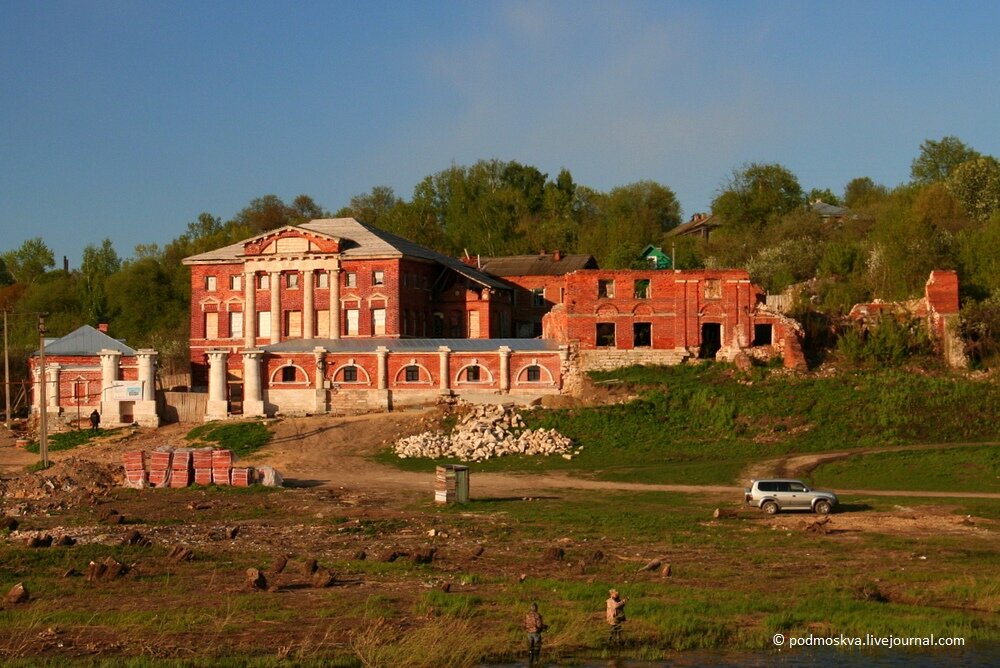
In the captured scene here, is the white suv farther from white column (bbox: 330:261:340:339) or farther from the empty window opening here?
white column (bbox: 330:261:340:339)

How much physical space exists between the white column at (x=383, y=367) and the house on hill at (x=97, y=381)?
11660mm

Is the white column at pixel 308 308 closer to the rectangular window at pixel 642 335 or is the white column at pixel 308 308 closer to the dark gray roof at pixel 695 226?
the rectangular window at pixel 642 335

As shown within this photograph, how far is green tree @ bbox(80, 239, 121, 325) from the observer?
11331 centimetres

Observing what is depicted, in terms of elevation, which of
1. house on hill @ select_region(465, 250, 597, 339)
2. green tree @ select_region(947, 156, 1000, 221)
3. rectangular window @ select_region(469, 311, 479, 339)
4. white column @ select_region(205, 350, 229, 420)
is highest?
green tree @ select_region(947, 156, 1000, 221)

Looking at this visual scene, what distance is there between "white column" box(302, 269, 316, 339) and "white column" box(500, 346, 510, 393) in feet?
53.8

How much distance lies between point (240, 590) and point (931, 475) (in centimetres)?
2716

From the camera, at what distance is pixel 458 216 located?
11375 cm

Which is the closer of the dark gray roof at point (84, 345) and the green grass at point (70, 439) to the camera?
the green grass at point (70, 439)

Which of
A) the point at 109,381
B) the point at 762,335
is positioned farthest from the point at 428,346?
the point at 762,335

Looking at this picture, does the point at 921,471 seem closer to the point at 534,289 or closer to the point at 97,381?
the point at 534,289

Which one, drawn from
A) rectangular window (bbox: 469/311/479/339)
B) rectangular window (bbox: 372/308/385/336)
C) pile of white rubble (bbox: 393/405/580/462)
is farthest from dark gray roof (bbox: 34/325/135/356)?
pile of white rubble (bbox: 393/405/580/462)

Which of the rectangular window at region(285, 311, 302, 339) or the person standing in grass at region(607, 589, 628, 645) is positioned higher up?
the rectangular window at region(285, 311, 302, 339)

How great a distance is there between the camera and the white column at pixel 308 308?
7638 centimetres

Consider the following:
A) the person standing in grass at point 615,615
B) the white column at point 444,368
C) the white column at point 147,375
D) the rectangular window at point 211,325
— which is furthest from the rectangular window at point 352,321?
the person standing in grass at point 615,615
